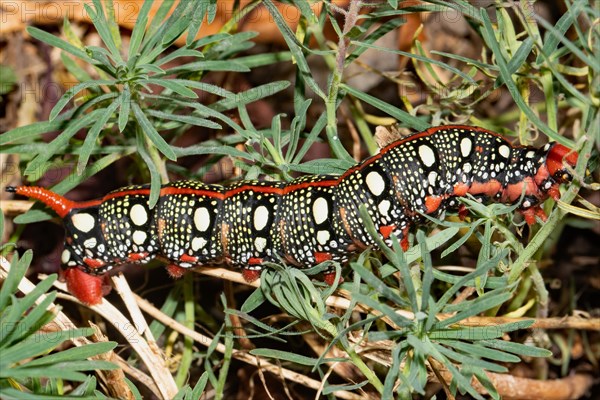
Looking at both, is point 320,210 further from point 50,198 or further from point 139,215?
point 50,198

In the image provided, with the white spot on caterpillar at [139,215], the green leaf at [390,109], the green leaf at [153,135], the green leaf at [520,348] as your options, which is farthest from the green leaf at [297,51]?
the green leaf at [520,348]

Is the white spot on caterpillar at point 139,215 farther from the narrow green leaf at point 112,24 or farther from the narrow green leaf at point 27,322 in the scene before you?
the narrow green leaf at point 27,322

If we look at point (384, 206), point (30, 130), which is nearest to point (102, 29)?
point (30, 130)

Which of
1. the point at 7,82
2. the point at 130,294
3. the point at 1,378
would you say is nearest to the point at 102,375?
the point at 130,294

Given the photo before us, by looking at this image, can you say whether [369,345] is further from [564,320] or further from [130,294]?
[130,294]

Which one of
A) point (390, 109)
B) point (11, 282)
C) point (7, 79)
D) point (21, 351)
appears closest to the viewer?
point (21, 351)

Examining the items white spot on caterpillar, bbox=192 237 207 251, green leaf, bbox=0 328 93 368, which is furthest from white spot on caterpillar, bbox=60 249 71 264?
green leaf, bbox=0 328 93 368
